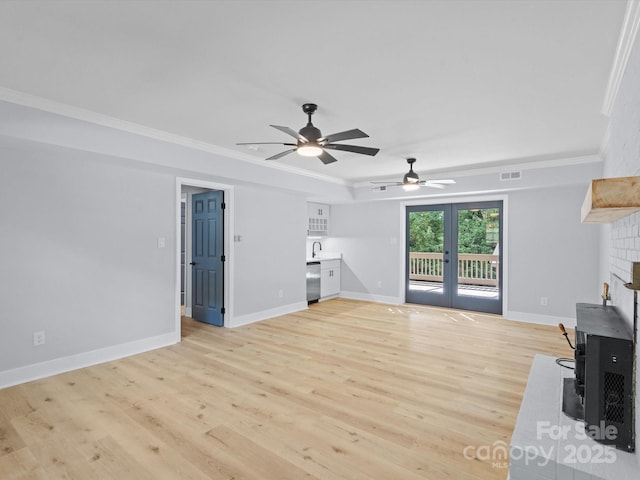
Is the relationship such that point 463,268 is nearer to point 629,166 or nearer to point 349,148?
point 349,148

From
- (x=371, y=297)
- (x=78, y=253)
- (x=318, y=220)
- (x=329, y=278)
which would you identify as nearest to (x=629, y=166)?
(x=78, y=253)

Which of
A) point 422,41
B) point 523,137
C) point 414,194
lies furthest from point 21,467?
point 414,194

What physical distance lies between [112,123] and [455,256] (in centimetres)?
570

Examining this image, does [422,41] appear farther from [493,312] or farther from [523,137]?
[493,312]

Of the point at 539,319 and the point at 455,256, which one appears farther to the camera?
the point at 455,256

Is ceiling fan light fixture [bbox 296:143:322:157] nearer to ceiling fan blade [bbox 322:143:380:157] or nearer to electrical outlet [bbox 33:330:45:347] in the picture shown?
ceiling fan blade [bbox 322:143:380:157]

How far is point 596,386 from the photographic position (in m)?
1.67

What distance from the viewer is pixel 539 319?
5520 millimetres

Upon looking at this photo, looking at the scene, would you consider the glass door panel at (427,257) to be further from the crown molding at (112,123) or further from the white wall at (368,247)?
the crown molding at (112,123)

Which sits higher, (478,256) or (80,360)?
(478,256)

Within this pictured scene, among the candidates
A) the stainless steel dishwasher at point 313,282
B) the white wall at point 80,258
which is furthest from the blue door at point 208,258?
the stainless steel dishwasher at point 313,282

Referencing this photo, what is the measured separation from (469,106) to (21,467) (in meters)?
4.14

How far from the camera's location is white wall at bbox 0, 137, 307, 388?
126 inches

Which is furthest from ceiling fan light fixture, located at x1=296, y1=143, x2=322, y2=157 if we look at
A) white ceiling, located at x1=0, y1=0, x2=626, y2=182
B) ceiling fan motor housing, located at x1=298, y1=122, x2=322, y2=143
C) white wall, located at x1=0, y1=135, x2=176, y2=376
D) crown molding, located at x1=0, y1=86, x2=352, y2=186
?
white wall, located at x1=0, y1=135, x2=176, y2=376
